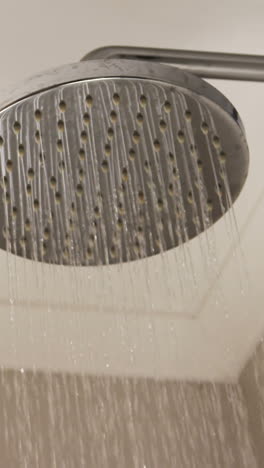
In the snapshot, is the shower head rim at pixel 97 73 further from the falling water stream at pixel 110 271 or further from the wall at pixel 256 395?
the wall at pixel 256 395

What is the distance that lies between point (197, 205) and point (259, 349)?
108 cm

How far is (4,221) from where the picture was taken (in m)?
0.66

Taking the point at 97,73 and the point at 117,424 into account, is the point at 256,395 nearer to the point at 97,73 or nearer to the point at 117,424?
the point at 117,424

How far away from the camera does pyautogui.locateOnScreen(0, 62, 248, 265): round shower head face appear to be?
1.94 feet

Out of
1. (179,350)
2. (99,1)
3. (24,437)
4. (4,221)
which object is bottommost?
(24,437)

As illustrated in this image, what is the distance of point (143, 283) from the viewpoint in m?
1.43

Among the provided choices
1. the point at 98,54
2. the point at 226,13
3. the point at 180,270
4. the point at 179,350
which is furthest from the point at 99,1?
the point at 179,350

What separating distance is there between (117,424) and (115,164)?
3.69 ft

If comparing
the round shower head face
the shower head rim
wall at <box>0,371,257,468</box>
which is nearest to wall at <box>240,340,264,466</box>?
wall at <box>0,371,257,468</box>

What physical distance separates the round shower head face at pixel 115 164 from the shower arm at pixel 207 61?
24 mm

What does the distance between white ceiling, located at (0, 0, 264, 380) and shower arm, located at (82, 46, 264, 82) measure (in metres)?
0.31

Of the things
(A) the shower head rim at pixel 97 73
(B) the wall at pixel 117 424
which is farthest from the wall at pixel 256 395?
(A) the shower head rim at pixel 97 73

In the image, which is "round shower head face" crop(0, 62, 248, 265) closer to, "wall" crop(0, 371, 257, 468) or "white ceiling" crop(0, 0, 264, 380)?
"white ceiling" crop(0, 0, 264, 380)

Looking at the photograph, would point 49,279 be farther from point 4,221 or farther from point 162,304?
point 4,221
